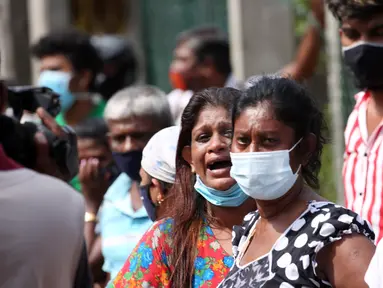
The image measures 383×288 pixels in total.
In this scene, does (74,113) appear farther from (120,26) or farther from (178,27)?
(120,26)

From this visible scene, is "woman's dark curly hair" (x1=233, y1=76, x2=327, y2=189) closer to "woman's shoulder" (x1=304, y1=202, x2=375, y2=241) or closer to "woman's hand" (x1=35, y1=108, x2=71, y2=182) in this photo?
"woman's shoulder" (x1=304, y1=202, x2=375, y2=241)

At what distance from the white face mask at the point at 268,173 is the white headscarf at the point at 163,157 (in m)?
1.10

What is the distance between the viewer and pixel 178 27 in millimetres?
12227

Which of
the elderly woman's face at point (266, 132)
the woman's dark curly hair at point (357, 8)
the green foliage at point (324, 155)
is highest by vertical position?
the woman's dark curly hair at point (357, 8)

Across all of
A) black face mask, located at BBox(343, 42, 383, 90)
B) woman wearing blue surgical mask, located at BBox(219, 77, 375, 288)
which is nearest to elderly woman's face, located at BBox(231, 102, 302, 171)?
woman wearing blue surgical mask, located at BBox(219, 77, 375, 288)

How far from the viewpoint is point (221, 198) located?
506 centimetres

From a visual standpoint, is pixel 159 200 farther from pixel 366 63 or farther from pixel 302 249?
pixel 302 249

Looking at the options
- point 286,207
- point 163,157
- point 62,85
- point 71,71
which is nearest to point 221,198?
point 286,207

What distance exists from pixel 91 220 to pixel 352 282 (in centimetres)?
352

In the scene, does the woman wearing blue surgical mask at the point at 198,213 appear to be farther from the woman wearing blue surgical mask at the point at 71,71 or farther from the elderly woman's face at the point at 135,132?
the woman wearing blue surgical mask at the point at 71,71

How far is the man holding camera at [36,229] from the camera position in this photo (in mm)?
3811

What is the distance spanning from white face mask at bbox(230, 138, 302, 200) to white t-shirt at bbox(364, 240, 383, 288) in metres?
0.63

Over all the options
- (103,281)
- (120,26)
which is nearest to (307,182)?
(103,281)

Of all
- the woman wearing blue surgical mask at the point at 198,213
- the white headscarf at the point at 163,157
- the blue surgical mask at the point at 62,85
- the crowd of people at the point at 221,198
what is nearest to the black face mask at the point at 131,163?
the crowd of people at the point at 221,198
